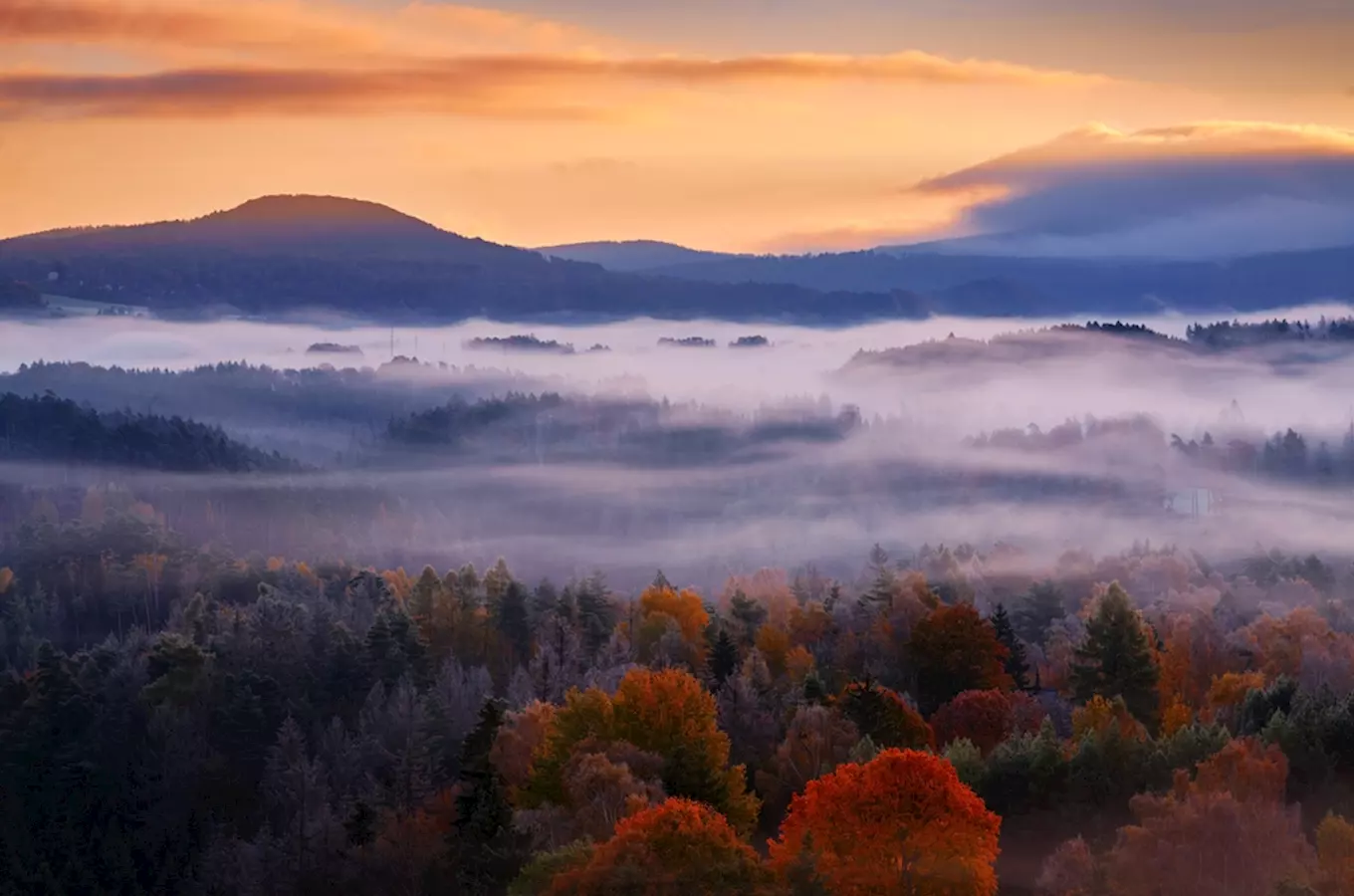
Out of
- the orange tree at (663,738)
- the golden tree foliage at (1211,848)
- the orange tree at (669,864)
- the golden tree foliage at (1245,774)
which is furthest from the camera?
the orange tree at (663,738)

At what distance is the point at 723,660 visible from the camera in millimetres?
84750

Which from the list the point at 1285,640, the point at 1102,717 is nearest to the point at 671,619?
the point at 1285,640

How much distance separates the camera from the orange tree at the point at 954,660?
267 ft

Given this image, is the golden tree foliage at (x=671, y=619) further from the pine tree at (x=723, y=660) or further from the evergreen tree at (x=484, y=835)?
the evergreen tree at (x=484, y=835)

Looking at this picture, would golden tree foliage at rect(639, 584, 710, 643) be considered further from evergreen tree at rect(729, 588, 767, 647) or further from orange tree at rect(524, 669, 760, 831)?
orange tree at rect(524, 669, 760, 831)

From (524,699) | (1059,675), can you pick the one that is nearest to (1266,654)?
(1059,675)

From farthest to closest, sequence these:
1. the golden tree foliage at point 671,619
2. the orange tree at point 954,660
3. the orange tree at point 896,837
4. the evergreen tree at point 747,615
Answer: the evergreen tree at point 747,615, the golden tree foliage at point 671,619, the orange tree at point 954,660, the orange tree at point 896,837

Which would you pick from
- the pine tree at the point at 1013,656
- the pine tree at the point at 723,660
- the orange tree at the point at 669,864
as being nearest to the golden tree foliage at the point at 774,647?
the pine tree at the point at 723,660

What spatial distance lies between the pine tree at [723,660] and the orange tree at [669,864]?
4025cm

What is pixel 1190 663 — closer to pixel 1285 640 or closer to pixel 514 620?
pixel 1285 640

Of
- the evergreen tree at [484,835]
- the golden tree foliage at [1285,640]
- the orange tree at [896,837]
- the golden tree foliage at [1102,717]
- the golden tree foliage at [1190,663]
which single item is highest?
the orange tree at [896,837]

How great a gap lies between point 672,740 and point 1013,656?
33.3m

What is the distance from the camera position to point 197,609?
12044 centimetres

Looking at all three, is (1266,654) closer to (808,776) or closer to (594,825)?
(808,776)
